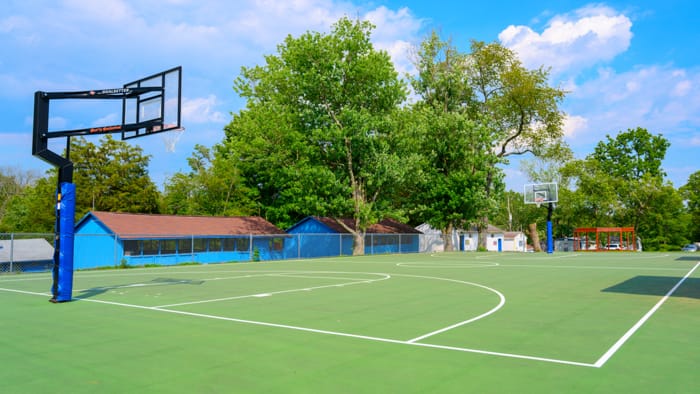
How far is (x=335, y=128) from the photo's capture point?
130ft

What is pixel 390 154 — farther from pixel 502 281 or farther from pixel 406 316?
pixel 406 316

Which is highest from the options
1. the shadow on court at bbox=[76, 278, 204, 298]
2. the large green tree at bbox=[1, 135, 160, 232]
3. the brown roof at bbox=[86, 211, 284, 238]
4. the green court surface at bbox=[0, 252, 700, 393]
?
the large green tree at bbox=[1, 135, 160, 232]

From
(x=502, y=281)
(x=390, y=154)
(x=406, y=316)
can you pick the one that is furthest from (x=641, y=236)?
(x=406, y=316)

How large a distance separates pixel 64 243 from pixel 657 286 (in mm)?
17055

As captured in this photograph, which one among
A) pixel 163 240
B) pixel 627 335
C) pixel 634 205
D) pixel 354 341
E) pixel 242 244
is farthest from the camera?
pixel 634 205

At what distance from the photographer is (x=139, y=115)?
14.7m

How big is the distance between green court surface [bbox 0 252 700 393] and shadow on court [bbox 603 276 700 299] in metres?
0.09

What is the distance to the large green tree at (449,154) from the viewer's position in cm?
4744

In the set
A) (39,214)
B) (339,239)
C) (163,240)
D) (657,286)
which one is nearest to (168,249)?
(163,240)

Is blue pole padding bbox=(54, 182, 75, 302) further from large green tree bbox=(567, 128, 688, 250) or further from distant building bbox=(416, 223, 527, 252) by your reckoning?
large green tree bbox=(567, 128, 688, 250)

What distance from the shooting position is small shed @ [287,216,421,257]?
154 ft

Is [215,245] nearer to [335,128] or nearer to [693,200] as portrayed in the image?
[335,128]

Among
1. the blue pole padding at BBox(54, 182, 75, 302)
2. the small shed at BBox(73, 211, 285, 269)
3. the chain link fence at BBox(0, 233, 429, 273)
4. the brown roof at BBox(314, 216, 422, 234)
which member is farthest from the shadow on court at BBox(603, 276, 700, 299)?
the brown roof at BBox(314, 216, 422, 234)

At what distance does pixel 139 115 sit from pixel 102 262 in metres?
24.8
